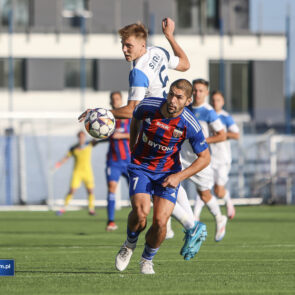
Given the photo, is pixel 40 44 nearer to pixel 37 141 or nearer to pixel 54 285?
pixel 37 141

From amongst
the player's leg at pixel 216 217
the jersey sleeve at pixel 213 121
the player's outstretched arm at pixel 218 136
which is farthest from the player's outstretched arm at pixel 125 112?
the jersey sleeve at pixel 213 121

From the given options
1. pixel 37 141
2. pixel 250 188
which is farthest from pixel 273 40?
pixel 37 141

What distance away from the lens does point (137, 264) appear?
29.0ft

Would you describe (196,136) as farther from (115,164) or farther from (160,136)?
(115,164)

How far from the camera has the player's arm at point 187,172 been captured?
25.2ft

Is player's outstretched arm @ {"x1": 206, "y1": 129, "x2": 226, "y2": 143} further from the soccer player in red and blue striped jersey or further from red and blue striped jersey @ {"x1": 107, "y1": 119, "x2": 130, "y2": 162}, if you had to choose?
the soccer player in red and blue striped jersey

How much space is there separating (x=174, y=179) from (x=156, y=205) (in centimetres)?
34

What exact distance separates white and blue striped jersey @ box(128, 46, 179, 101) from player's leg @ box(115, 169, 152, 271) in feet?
3.31

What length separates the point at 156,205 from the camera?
25.9 feet

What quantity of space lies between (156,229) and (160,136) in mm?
827

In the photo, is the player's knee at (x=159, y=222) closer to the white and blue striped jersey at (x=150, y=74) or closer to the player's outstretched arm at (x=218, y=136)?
the white and blue striped jersey at (x=150, y=74)

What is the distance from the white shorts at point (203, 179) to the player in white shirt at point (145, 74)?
265cm

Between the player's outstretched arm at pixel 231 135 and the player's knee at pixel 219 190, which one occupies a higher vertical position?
the player's outstretched arm at pixel 231 135

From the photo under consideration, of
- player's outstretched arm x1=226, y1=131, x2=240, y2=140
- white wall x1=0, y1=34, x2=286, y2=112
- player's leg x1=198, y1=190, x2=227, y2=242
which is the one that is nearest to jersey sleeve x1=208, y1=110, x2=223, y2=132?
player's leg x1=198, y1=190, x2=227, y2=242
